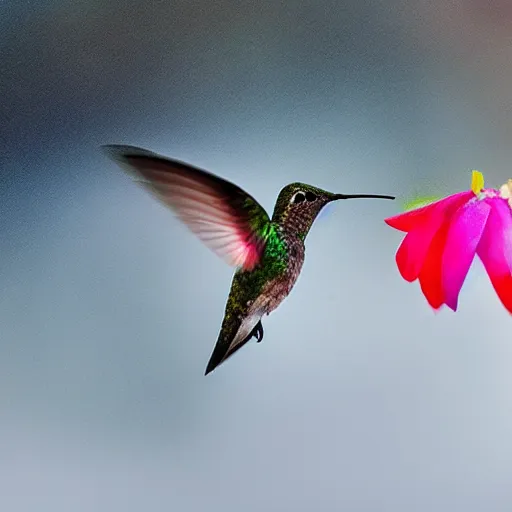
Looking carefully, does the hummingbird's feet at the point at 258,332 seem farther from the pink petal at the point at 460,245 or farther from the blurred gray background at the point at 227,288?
the pink petal at the point at 460,245

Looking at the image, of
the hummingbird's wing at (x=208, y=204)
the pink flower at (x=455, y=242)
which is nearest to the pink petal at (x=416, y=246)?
the pink flower at (x=455, y=242)

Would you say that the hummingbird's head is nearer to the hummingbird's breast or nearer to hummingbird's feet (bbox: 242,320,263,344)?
the hummingbird's breast

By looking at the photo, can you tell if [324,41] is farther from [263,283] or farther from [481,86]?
[263,283]

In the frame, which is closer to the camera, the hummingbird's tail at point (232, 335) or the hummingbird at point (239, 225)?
the hummingbird at point (239, 225)

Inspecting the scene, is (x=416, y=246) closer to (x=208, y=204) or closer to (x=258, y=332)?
(x=258, y=332)

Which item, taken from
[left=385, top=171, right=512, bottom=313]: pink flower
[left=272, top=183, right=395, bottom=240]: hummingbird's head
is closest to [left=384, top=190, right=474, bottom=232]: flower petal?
[left=385, top=171, right=512, bottom=313]: pink flower

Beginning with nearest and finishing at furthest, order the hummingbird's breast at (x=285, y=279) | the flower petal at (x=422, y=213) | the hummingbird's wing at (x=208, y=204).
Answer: the hummingbird's wing at (x=208, y=204) → the hummingbird's breast at (x=285, y=279) → the flower petal at (x=422, y=213)

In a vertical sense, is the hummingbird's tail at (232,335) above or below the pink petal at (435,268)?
below
